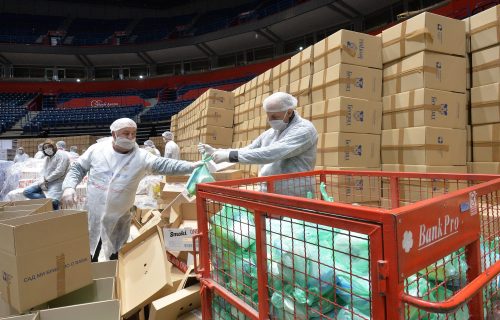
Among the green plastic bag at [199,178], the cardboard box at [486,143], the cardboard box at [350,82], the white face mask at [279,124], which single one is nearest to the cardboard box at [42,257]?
the green plastic bag at [199,178]

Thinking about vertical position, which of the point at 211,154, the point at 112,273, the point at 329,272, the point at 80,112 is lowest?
the point at 112,273

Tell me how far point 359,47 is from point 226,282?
265cm

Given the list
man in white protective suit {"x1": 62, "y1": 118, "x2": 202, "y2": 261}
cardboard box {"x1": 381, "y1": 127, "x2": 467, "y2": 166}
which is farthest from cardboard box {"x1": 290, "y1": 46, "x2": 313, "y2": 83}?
man in white protective suit {"x1": 62, "y1": 118, "x2": 202, "y2": 261}

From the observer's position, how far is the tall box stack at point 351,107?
2.99m

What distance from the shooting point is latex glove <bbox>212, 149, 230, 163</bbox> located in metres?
2.04

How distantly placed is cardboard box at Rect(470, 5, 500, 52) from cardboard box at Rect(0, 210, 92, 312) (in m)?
3.28

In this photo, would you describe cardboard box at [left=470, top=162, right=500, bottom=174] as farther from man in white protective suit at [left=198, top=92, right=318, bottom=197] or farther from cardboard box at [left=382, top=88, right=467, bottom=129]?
man in white protective suit at [left=198, top=92, right=318, bottom=197]

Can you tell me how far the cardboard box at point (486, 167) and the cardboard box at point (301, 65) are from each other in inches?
69.1

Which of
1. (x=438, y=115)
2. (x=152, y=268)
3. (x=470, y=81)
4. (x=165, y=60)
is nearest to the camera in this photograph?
(x=152, y=268)

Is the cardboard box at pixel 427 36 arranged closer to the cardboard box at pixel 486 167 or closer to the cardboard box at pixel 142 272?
the cardboard box at pixel 486 167

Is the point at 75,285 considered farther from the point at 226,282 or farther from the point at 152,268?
the point at 226,282

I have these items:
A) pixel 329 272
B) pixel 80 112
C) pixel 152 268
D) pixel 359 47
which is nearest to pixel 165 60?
pixel 80 112

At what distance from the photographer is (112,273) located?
2.04 meters

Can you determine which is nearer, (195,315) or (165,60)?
(195,315)
